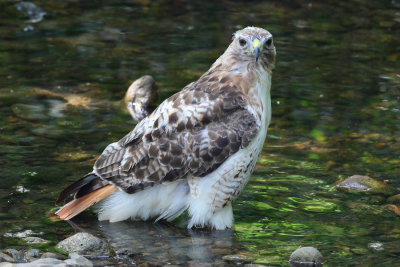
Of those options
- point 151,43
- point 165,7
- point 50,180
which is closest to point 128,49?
point 151,43

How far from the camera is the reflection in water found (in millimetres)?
6547

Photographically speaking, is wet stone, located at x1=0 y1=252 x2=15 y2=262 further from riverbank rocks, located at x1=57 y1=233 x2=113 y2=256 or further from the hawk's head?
the hawk's head

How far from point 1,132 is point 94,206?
2519 millimetres

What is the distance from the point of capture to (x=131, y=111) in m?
10.3

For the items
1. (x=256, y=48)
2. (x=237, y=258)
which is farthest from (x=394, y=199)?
(x=256, y=48)

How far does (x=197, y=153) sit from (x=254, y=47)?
107 cm

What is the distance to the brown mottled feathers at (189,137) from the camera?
6816 mm

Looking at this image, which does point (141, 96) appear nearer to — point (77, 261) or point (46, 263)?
point (77, 261)

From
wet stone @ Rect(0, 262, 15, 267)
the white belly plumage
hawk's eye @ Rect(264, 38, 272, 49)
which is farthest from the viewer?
hawk's eye @ Rect(264, 38, 272, 49)

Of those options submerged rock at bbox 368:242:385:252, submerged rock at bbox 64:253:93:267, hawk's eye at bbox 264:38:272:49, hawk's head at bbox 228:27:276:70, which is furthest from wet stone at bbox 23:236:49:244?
submerged rock at bbox 368:242:385:252

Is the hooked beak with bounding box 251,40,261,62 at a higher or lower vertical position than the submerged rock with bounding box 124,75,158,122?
higher

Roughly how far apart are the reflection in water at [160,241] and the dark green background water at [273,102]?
0.22m

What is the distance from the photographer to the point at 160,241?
6910 mm

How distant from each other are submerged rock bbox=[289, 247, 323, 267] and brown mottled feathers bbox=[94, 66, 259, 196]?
3.46 feet
